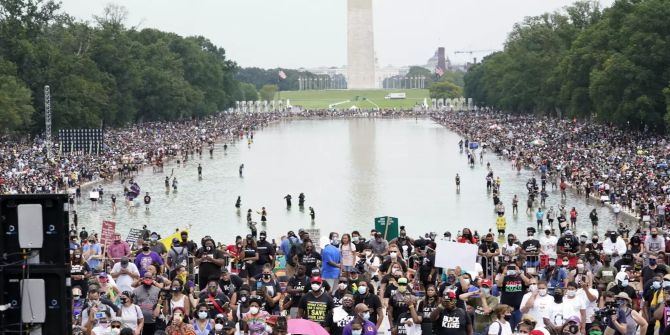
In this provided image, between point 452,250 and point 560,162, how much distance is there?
4880cm

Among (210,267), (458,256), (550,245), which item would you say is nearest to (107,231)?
(210,267)

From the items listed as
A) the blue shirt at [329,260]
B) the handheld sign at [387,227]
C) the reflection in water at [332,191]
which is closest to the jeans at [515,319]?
the blue shirt at [329,260]

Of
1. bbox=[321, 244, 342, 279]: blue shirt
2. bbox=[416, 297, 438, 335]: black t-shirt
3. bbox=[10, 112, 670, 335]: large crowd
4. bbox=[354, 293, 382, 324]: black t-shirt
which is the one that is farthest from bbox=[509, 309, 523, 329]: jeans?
bbox=[321, 244, 342, 279]: blue shirt

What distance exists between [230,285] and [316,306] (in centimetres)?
285

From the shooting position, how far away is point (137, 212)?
167 ft

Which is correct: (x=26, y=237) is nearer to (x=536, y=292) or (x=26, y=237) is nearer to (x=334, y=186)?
(x=536, y=292)

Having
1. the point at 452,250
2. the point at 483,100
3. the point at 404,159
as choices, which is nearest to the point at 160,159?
the point at 404,159

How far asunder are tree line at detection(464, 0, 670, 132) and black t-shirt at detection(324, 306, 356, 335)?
184 feet

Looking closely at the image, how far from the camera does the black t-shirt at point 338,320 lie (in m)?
14.7

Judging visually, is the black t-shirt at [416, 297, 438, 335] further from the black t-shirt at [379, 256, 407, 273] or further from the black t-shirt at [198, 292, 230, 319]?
the black t-shirt at [379, 256, 407, 273]

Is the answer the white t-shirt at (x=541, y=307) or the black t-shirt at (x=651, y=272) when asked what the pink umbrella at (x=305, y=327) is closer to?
the white t-shirt at (x=541, y=307)

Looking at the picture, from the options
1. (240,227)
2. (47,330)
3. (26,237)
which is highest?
(26,237)

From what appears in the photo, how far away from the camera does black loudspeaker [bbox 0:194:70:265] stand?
371 inches

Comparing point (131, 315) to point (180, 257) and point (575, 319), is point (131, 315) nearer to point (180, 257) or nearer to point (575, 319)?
point (575, 319)
